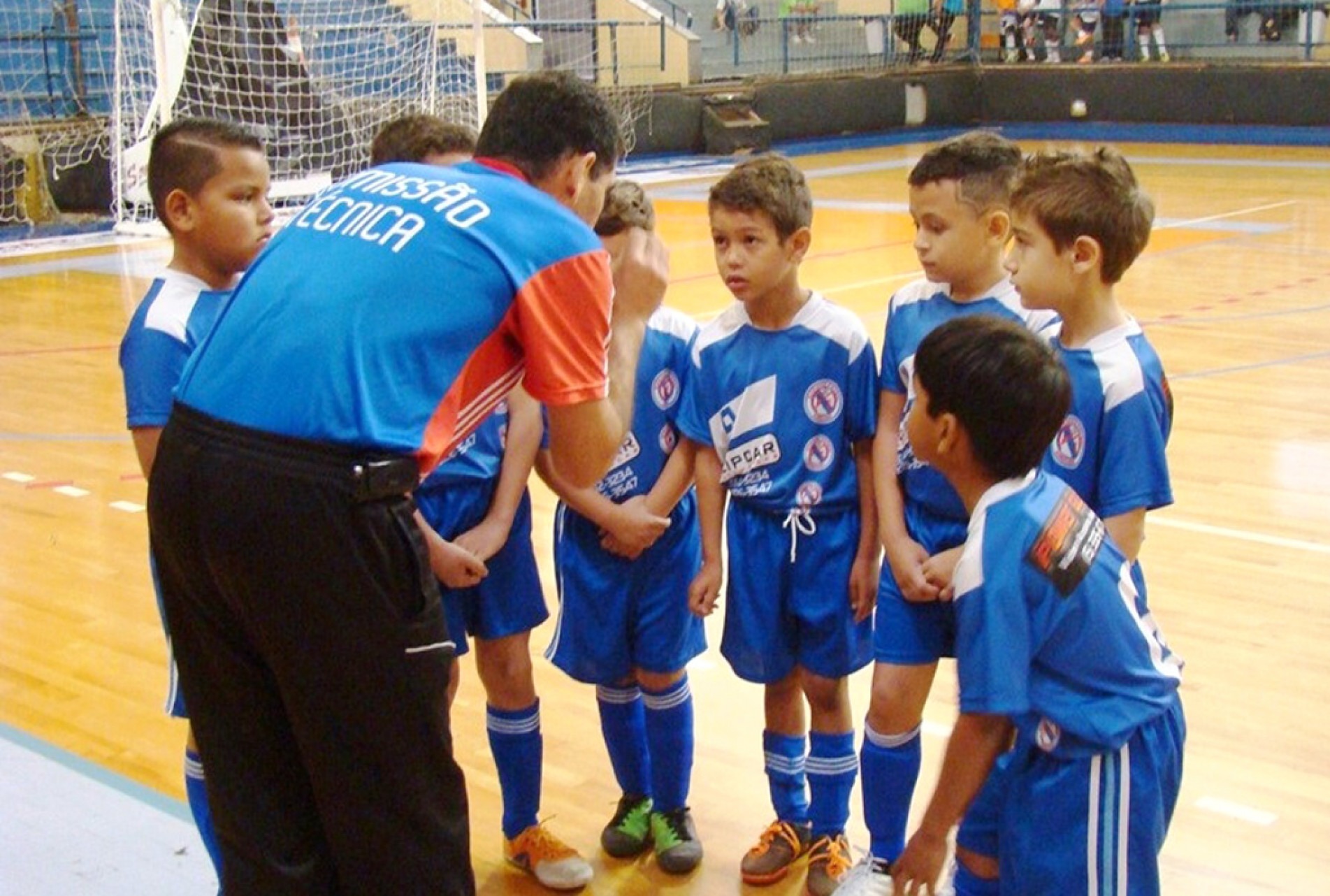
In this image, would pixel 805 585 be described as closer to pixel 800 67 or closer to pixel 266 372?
pixel 266 372

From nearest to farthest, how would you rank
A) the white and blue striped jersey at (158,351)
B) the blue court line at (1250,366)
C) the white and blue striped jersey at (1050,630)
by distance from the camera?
the white and blue striped jersey at (1050,630), the white and blue striped jersey at (158,351), the blue court line at (1250,366)

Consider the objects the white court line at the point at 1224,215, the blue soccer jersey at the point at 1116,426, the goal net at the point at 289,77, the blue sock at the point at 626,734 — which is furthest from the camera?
the white court line at the point at 1224,215

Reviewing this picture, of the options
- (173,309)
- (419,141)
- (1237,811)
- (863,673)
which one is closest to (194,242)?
(173,309)

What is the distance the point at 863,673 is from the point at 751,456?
119 cm

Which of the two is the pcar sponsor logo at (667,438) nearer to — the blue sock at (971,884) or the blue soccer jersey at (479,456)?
the blue soccer jersey at (479,456)

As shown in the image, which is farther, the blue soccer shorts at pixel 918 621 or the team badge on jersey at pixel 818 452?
the team badge on jersey at pixel 818 452

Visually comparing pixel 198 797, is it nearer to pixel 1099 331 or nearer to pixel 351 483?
pixel 351 483

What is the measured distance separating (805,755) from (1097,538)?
43.8 inches

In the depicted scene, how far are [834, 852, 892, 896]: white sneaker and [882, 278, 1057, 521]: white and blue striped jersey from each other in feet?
2.08

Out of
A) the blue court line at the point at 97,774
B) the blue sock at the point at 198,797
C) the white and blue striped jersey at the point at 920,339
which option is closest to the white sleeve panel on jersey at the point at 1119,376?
the white and blue striped jersey at the point at 920,339

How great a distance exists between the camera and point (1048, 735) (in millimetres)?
2094

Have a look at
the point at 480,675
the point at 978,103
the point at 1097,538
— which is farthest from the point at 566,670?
the point at 978,103

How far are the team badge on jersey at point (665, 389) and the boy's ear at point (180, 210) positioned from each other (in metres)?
0.94

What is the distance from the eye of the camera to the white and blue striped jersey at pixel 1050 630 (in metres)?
2.02
